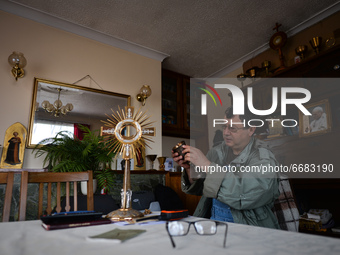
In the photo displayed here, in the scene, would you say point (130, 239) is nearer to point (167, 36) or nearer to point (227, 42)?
point (167, 36)

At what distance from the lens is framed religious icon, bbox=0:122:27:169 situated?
2.45 meters

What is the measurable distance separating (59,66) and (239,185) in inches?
106

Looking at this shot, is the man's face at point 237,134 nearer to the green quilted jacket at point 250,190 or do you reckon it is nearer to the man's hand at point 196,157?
the green quilted jacket at point 250,190

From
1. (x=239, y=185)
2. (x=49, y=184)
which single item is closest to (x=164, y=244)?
(x=239, y=185)

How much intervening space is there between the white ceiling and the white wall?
0.14 metres

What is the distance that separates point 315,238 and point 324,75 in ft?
8.43

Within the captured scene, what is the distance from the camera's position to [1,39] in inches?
103

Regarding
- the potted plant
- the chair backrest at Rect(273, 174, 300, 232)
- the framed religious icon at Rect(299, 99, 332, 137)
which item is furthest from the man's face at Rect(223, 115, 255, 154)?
the framed religious icon at Rect(299, 99, 332, 137)

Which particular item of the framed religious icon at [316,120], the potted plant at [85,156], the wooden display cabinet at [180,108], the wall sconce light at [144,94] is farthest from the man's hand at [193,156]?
the wooden display cabinet at [180,108]

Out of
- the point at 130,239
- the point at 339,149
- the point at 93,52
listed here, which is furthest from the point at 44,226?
the point at 93,52

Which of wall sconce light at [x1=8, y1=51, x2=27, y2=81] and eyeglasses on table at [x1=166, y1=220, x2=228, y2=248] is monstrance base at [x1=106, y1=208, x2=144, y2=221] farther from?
wall sconce light at [x1=8, y1=51, x2=27, y2=81]

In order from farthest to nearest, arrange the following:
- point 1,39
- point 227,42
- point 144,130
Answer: point 227,42
point 1,39
point 144,130

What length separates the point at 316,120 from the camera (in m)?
2.63

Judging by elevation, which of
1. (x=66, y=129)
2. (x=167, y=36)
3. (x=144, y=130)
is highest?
(x=167, y=36)
